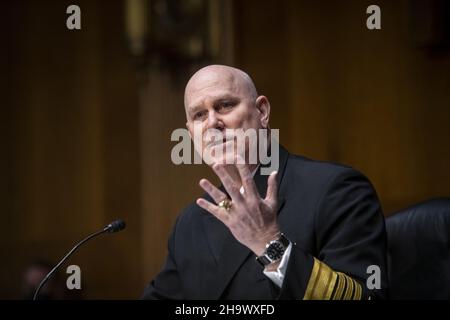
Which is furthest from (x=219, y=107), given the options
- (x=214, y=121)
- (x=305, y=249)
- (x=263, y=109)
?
(x=305, y=249)

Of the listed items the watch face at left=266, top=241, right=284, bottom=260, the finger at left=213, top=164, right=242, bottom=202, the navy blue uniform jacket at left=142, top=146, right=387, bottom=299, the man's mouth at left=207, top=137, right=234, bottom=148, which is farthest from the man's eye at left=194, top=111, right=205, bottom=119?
the watch face at left=266, top=241, right=284, bottom=260

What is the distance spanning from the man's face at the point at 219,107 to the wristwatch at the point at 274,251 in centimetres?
48

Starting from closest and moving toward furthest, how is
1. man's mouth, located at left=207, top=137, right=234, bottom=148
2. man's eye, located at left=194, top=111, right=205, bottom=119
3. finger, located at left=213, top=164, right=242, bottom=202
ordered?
finger, located at left=213, top=164, right=242, bottom=202 → man's mouth, located at left=207, top=137, right=234, bottom=148 → man's eye, located at left=194, top=111, right=205, bottom=119

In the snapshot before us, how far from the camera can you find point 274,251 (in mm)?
2088

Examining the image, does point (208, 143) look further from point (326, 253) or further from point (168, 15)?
point (168, 15)

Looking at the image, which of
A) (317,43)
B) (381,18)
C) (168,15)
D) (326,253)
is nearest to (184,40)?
(168,15)

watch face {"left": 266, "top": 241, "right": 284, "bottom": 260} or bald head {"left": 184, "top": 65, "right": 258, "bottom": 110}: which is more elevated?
bald head {"left": 184, "top": 65, "right": 258, "bottom": 110}

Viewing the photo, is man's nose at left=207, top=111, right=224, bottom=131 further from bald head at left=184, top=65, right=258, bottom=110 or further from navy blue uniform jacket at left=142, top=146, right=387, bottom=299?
navy blue uniform jacket at left=142, top=146, right=387, bottom=299

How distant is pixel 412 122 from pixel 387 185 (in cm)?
40

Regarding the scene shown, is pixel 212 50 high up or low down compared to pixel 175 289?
up

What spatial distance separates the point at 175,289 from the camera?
2736 millimetres

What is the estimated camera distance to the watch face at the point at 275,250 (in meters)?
2.08

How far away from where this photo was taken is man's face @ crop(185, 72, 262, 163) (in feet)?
8.27
